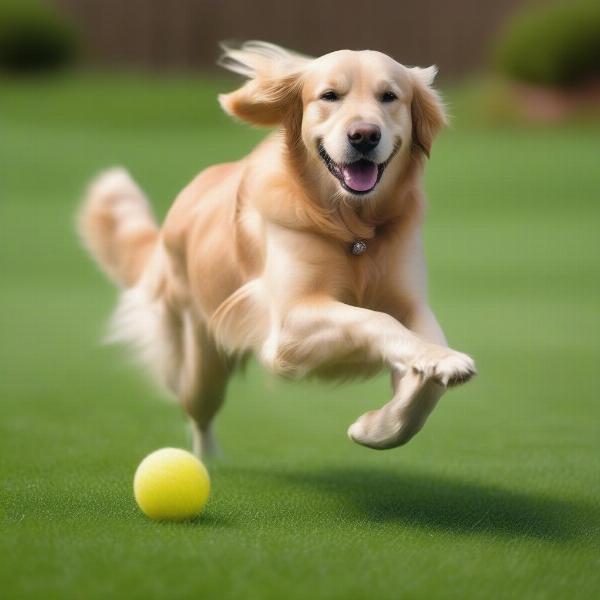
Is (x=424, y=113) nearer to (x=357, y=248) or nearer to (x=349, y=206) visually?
(x=349, y=206)

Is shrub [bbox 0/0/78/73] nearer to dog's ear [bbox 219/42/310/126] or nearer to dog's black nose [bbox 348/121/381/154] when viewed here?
dog's ear [bbox 219/42/310/126]

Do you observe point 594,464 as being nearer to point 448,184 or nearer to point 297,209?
point 297,209

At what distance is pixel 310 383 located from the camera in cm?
477

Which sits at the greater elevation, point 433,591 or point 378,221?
point 378,221

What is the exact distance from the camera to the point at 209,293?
5.37 meters

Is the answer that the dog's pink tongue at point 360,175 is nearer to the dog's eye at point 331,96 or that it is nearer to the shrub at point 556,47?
the dog's eye at point 331,96

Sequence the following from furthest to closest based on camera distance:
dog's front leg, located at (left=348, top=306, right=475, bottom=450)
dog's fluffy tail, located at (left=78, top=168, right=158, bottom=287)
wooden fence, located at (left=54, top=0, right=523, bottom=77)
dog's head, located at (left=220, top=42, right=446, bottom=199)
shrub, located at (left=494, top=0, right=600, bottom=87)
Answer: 1. wooden fence, located at (left=54, top=0, right=523, bottom=77)
2. shrub, located at (left=494, top=0, right=600, bottom=87)
3. dog's fluffy tail, located at (left=78, top=168, right=158, bottom=287)
4. dog's head, located at (left=220, top=42, right=446, bottom=199)
5. dog's front leg, located at (left=348, top=306, right=475, bottom=450)

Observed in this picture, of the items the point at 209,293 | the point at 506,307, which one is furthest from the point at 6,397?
the point at 506,307

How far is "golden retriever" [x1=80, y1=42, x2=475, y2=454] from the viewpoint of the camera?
171 inches

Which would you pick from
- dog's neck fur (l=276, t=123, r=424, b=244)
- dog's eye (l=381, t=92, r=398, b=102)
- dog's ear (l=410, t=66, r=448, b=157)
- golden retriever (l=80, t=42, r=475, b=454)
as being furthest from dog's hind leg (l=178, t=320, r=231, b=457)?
dog's eye (l=381, t=92, r=398, b=102)

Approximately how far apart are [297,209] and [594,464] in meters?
1.90

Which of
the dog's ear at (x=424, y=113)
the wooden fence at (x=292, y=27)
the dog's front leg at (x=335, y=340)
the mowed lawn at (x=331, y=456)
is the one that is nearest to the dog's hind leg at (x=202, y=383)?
the mowed lawn at (x=331, y=456)

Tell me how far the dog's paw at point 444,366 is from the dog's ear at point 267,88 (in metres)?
1.24

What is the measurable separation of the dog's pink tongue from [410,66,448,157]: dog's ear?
29 centimetres
